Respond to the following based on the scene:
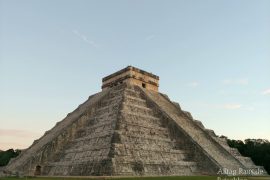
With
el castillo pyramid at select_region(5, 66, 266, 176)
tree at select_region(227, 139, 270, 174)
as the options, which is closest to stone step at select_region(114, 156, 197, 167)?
el castillo pyramid at select_region(5, 66, 266, 176)

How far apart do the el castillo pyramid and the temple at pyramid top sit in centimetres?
191

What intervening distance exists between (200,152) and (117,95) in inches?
406

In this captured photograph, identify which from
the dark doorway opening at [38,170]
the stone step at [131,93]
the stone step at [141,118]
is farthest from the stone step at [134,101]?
the dark doorway opening at [38,170]

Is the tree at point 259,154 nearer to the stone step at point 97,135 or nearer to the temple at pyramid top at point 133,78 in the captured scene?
the temple at pyramid top at point 133,78

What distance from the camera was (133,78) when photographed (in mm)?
33156

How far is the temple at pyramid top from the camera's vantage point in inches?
1305

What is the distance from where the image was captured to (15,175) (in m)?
23.4

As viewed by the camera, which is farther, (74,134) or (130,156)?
(74,134)

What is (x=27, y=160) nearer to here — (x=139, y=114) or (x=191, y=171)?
(x=139, y=114)

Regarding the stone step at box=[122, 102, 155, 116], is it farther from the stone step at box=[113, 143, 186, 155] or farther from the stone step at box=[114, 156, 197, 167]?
the stone step at box=[114, 156, 197, 167]

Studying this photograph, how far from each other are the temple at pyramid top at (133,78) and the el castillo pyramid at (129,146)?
1.91 m

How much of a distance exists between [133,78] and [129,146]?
12.9 m

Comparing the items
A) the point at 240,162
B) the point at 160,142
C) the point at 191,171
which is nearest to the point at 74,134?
the point at 160,142

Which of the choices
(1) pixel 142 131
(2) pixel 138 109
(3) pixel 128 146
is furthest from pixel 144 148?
(2) pixel 138 109
